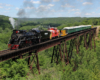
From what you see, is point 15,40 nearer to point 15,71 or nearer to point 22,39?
point 22,39

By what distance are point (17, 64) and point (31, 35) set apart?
11.7 ft

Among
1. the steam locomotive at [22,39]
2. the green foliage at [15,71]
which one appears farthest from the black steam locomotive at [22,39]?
the green foliage at [15,71]

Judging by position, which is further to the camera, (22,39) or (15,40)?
(22,39)

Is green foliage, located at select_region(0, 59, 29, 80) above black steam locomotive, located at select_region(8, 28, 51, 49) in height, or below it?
below

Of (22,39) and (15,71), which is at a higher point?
(22,39)

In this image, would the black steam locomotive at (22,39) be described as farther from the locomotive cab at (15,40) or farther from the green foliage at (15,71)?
the green foliage at (15,71)

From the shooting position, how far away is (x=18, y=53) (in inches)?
395

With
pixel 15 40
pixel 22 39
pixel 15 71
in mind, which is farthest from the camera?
pixel 22 39

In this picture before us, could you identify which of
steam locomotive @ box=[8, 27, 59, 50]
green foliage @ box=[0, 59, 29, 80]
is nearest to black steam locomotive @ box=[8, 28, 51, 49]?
steam locomotive @ box=[8, 27, 59, 50]

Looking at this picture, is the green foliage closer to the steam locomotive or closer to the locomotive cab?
the locomotive cab

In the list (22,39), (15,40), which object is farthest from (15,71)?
(22,39)

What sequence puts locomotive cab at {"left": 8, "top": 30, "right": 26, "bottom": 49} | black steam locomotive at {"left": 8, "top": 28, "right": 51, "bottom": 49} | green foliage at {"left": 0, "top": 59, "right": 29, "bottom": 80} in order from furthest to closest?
black steam locomotive at {"left": 8, "top": 28, "right": 51, "bottom": 49} → locomotive cab at {"left": 8, "top": 30, "right": 26, "bottom": 49} → green foliage at {"left": 0, "top": 59, "right": 29, "bottom": 80}

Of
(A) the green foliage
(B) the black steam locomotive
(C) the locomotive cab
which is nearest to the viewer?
(A) the green foliage

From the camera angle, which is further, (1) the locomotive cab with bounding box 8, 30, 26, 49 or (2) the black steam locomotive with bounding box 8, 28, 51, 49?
(2) the black steam locomotive with bounding box 8, 28, 51, 49
